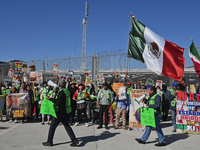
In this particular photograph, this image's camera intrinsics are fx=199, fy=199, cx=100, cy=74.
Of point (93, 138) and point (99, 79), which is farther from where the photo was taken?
point (99, 79)

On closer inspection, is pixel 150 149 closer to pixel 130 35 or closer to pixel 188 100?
pixel 188 100

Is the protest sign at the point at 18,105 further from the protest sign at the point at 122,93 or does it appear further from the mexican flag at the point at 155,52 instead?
the mexican flag at the point at 155,52

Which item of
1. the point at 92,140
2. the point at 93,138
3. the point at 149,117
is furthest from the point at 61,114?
the point at 149,117

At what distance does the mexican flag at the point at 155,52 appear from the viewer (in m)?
7.15

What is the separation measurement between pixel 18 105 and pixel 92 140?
4913mm

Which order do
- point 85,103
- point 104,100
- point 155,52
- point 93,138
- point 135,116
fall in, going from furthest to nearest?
point 85,103 < point 104,100 < point 135,116 < point 155,52 < point 93,138

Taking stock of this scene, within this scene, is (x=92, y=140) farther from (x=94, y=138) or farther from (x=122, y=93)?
(x=122, y=93)

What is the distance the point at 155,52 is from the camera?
7.43 metres

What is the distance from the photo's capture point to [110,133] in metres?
7.38

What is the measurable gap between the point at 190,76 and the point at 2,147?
53.3 feet

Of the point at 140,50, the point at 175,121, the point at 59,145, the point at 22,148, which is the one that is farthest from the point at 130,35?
the point at 22,148

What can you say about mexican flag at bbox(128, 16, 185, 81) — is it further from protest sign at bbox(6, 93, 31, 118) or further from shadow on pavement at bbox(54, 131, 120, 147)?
protest sign at bbox(6, 93, 31, 118)

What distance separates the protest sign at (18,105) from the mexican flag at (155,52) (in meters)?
5.50

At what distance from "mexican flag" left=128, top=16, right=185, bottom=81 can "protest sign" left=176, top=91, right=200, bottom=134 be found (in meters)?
1.33
